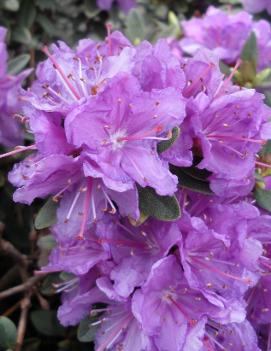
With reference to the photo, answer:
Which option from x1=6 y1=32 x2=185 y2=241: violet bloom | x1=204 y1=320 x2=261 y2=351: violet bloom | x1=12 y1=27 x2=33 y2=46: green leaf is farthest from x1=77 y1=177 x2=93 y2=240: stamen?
x1=12 y1=27 x2=33 y2=46: green leaf

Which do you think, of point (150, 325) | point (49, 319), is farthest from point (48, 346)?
point (150, 325)

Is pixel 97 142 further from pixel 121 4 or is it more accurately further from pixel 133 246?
pixel 121 4

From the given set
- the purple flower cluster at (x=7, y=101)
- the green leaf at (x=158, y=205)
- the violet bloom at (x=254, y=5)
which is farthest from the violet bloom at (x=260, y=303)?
the violet bloom at (x=254, y=5)

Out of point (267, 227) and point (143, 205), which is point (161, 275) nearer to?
point (143, 205)

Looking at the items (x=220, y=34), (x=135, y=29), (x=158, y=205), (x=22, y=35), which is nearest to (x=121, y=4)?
(x=22, y=35)

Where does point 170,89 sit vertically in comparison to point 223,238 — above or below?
above

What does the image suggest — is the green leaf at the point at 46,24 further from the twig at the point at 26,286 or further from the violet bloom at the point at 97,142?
the violet bloom at the point at 97,142
